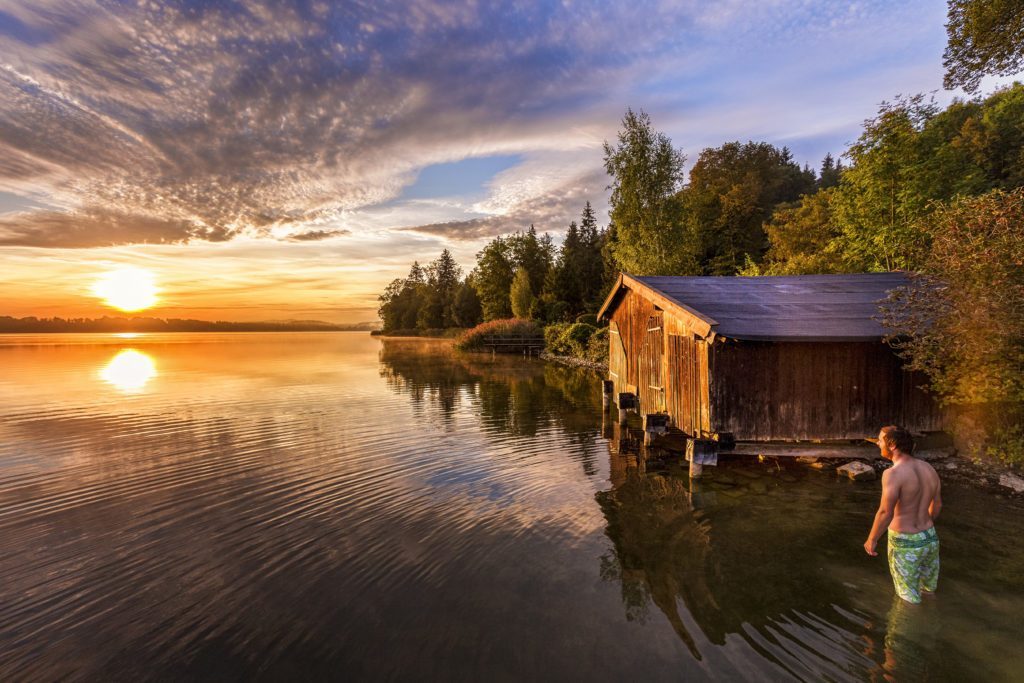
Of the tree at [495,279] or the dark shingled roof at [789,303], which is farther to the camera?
the tree at [495,279]

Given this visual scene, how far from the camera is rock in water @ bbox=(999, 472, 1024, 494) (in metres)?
10.4

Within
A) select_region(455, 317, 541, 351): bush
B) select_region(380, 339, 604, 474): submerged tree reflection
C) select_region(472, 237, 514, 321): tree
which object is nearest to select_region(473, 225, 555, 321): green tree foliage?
select_region(472, 237, 514, 321): tree

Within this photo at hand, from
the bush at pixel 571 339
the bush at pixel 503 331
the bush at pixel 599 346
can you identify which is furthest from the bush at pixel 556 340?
the bush at pixel 599 346

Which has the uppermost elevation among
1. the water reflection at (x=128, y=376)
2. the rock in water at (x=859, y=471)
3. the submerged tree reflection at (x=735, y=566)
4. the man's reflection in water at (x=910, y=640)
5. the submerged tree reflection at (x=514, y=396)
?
the water reflection at (x=128, y=376)

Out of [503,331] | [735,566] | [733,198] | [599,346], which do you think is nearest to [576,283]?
[503,331]

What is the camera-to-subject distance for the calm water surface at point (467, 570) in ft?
19.4

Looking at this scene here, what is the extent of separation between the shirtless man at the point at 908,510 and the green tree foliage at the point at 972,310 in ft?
20.6

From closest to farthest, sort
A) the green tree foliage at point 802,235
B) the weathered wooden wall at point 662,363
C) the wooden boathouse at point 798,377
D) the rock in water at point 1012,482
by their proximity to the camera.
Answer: the rock in water at point 1012,482, the wooden boathouse at point 798,377, the weathered wooden wall at point 662,363, the green tree foliage at point 802,235

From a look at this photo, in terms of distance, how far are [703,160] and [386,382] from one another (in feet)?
181

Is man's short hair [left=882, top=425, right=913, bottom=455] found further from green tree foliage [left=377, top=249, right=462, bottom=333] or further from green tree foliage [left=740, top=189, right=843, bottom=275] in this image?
green tree foliage [left=377, top=249, right=462, bottom=333]

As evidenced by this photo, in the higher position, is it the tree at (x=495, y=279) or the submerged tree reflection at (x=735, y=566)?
the tree at (x=495, y=279)

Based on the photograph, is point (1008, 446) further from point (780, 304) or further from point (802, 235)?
point (802, 235)

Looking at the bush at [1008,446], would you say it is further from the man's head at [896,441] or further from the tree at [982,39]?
the tree at [982,39]

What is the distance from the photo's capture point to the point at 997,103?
50.2 meters
